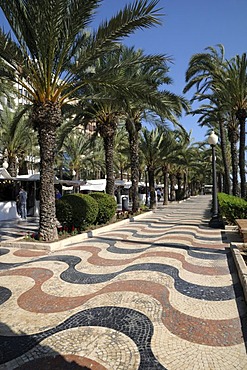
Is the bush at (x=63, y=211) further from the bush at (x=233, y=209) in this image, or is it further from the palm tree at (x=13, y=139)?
the palm tree at (x=13, y=139)

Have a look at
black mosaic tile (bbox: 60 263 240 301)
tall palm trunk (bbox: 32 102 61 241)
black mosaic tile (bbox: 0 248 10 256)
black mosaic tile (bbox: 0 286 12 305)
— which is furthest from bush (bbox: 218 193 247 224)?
black mosaic tile (bbox: 0 286 12 305)

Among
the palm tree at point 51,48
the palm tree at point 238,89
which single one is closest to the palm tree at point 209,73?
the palm tree at point 238,89

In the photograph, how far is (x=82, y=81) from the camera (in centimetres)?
925

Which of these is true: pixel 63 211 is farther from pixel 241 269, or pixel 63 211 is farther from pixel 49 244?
pixel 241 269

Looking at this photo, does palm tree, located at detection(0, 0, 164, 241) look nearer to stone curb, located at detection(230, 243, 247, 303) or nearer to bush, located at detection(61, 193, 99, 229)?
bush, located at detection(61, 193, 99, 229)

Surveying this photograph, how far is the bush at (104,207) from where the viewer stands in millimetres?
12534

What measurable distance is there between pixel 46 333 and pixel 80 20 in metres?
7.61

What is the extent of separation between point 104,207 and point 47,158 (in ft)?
14.1

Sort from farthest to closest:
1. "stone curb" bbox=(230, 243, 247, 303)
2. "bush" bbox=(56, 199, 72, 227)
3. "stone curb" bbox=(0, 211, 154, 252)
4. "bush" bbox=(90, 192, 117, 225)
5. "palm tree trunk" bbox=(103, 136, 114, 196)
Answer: "palm tree trunk" bbox=(103, 136, 114, 196), "bush" bbox=(90, 192, 117, 225), "bush" bbox=(56, 199, 72, 227), "stone curb" bbox=(0, 211, 154, 252), "stone curb" bbox=(230, 243, 247, 303)

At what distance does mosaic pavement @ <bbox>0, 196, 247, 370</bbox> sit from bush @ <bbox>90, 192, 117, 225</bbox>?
5.39 m

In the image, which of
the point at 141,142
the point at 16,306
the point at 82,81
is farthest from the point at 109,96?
the point at 141,142

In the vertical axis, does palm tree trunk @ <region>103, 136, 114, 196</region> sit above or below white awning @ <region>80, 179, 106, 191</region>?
above

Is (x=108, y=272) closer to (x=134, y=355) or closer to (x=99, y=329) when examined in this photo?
(x=99, y=329)

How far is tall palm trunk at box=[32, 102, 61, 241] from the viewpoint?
8750 millimetres
